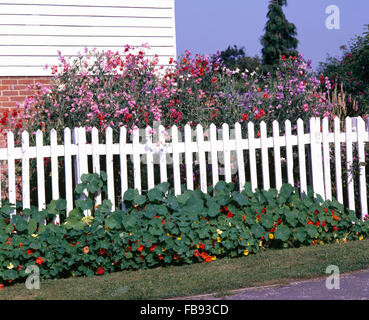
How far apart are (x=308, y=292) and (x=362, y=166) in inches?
135

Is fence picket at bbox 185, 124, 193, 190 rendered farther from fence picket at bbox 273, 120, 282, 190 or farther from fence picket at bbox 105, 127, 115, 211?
fence picket at bbox 273, 120, 282, 190

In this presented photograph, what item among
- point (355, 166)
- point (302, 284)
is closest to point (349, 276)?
point (302, 284)

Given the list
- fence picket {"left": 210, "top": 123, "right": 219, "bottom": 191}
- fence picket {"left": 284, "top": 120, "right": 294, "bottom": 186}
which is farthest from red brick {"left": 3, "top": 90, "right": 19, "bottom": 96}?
fence picket {"left": 284, "top": 120, "right": 294, "bottom": 186}

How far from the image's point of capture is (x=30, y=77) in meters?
9.60

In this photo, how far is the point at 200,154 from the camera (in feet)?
23.2

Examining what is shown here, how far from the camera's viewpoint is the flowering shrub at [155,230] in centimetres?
601

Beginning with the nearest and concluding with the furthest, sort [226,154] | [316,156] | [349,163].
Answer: [226,154] → [316,156] → [349,163]

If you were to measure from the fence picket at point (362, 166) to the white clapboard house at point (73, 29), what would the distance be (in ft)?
11.9

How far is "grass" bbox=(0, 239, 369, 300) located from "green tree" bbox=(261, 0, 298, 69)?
121ft

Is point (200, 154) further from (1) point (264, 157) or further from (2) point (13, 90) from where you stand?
(2) point (13, 90)

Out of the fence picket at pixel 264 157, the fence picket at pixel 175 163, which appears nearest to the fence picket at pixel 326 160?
the fence picket at pixel 264 157

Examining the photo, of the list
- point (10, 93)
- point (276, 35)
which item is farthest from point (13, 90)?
point (276, 35)

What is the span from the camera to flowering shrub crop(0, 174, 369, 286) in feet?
19.7
